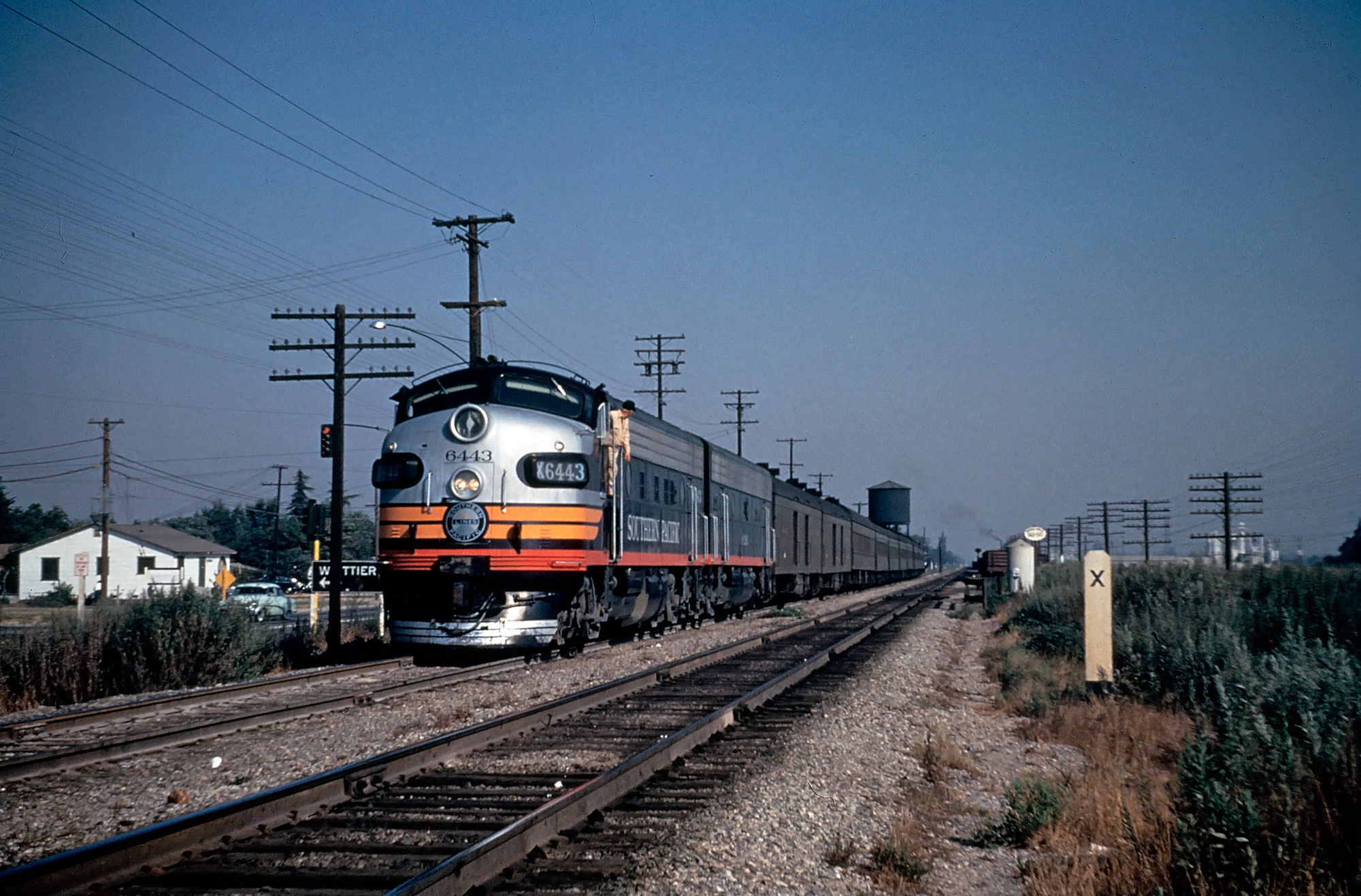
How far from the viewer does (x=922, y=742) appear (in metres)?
9.77

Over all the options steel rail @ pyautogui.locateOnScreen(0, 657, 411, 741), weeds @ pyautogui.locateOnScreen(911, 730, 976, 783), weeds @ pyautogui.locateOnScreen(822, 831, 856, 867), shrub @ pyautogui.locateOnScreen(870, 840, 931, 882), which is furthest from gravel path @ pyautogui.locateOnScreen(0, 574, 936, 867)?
shrub @ pyautogui.locateOnScreen(870, 840, 931, 882)

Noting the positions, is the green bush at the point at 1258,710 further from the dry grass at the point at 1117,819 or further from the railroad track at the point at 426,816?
the railroad track at the point at 426,816

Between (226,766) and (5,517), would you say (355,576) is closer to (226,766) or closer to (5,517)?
(226,766)

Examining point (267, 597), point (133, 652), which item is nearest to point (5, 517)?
point (267, 597)

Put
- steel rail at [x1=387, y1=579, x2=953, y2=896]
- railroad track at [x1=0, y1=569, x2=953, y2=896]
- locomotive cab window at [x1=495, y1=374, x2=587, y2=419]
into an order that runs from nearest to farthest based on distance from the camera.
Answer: steel rail at [x1=387, y1=579, x2=953, y2=896] → railroad track at [x1=0, y1=569, x2=953, y2=896] → locomotive cab window at [x1=495, y1=374, x2=587, y2=419]

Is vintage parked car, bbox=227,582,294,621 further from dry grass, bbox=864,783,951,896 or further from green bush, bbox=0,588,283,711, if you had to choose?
dry grass, bbox=864,783,951,896

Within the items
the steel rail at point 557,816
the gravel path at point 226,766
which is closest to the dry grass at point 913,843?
the steel rail at point 557,816

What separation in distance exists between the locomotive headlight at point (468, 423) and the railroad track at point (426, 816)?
174 inches

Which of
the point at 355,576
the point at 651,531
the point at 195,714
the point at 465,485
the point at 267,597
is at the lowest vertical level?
the point at 267,597

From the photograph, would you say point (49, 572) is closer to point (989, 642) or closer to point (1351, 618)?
point (989, 642)

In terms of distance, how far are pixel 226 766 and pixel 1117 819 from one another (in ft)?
21.9

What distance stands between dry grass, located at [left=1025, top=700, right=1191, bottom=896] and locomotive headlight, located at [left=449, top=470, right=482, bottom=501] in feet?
24.9

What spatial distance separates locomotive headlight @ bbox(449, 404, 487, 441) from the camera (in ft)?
45.8

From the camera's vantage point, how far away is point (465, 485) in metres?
13.9
